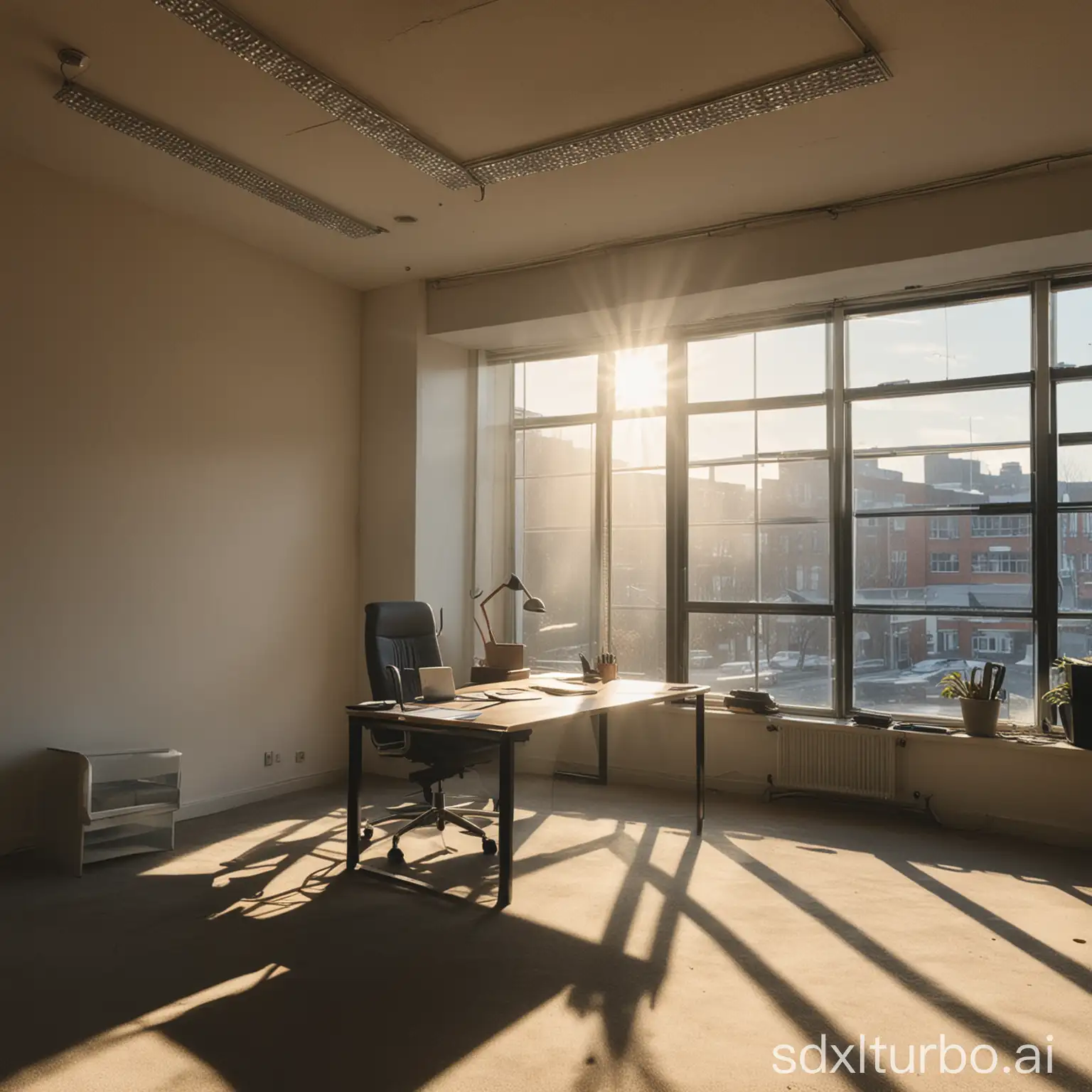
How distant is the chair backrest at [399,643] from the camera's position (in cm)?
468

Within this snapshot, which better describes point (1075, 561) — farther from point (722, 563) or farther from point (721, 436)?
point (721, 436)

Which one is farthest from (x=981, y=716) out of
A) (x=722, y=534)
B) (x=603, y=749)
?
(x=603, y=749)

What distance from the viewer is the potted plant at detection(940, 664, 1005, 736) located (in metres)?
5.05

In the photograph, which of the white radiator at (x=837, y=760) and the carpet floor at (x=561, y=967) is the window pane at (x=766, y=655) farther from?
the carpet floor at (x=561, y=967)

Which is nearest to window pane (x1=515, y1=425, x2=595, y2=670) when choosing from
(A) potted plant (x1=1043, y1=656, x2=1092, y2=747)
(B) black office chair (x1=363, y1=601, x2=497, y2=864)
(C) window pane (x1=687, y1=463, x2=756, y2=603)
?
(C) window pane (x1=687, y1=463, x2=756, y2=603)

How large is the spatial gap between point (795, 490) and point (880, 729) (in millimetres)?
1582

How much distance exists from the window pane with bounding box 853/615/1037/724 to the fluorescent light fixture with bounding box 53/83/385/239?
3.93m

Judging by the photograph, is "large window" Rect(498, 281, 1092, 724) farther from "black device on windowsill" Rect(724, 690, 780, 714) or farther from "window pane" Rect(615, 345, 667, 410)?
"black device on windowsill" Rect(724, 690, 780, 714)

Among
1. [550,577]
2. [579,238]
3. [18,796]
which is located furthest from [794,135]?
[18,796]

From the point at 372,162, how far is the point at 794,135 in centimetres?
206

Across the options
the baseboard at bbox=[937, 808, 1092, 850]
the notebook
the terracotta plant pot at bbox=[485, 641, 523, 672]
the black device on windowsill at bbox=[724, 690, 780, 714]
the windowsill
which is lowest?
the baseboard at bbox=[937, 808, 1092, 850]

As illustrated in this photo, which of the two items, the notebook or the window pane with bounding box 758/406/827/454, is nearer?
the notebook

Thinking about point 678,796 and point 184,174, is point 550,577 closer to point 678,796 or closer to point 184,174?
point 678,796

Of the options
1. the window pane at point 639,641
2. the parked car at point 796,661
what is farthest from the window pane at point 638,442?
the parked car at point 796,661
